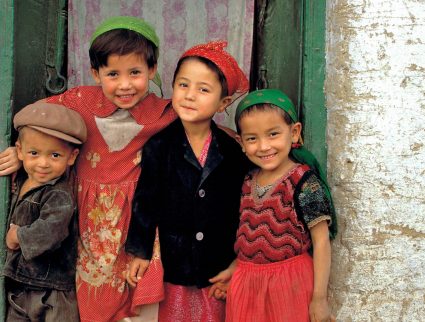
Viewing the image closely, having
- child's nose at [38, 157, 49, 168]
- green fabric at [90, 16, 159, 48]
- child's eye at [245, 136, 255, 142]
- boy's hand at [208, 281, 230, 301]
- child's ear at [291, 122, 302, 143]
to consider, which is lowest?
boy's hand at [208, 281, 230, 301]

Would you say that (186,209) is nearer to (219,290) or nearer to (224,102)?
(219,290)

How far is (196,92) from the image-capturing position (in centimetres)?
278

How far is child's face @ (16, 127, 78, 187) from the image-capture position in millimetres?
2760

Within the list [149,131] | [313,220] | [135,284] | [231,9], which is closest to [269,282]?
[313,220]

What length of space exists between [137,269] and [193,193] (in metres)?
0.43

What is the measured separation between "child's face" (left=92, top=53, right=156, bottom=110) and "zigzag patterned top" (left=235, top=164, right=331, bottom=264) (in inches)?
29.2

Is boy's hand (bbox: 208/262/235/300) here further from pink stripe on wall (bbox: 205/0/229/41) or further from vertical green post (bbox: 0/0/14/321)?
pink stripe on wall (bbox: 205/0/229/41)

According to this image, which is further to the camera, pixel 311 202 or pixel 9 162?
pixel 9 162

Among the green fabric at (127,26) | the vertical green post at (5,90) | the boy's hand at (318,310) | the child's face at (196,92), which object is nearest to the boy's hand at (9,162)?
the vertical green post at (5,90)

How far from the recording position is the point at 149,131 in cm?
296

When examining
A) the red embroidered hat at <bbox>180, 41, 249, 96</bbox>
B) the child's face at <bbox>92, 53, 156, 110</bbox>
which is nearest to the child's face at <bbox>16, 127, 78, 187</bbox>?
the child's face at <bbox>92, 53, 156, 110</bbox>

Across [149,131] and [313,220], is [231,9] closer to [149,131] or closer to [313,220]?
[149,131]

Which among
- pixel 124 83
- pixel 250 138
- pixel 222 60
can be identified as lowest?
pixel 250 138

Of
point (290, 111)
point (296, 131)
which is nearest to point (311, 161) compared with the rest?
point (296, 131)
